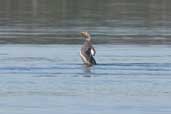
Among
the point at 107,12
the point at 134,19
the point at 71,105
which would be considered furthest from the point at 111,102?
the point at 107,12

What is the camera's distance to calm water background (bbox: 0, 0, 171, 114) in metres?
25.5

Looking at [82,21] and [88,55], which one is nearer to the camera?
[88,55]

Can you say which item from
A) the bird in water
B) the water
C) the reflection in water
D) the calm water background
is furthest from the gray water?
the reflection in water

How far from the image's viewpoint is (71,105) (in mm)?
25156

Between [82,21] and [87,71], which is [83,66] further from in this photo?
[82,21]

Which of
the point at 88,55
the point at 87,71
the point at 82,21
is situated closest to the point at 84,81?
the point at 87,71

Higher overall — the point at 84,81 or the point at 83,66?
the point at 84,81

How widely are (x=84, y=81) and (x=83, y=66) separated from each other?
4.48 m

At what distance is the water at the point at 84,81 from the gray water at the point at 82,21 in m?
5.58

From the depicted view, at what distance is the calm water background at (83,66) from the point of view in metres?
25.5

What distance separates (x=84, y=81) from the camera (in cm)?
3003

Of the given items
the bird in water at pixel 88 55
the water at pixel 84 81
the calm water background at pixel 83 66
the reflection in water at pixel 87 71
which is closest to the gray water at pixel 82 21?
the calm water background at pixel 83 66

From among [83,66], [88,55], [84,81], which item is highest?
[84,81]

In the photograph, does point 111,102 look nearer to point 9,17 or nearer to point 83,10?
point 9,17
